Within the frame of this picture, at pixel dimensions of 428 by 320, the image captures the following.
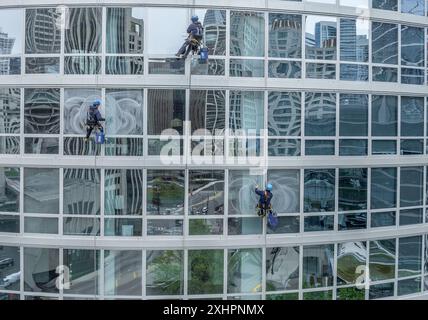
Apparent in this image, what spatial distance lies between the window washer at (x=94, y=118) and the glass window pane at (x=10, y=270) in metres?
2.25

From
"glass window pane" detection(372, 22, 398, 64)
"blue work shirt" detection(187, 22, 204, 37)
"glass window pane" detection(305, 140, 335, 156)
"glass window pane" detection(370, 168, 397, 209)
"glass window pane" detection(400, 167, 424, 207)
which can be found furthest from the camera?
"glass window pane" detection(400, 167, 424, 207)

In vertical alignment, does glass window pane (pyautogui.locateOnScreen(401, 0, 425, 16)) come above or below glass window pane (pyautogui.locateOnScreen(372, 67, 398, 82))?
above

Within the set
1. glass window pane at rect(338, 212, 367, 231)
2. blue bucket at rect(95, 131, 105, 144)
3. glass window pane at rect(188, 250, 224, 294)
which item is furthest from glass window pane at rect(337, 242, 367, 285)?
blue bucket at rect(95, 131, 105, 144)

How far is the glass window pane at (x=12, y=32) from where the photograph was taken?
218 inches

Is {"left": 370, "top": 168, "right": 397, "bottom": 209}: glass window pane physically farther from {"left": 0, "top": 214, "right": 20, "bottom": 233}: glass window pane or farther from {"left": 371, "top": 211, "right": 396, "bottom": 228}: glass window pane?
{"left": 0, "top": 214, "right": 20, "bottom": 233}: glass window pane

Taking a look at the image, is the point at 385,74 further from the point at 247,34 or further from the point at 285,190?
the point at 285,190

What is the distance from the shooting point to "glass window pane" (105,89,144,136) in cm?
549

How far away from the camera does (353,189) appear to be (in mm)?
5793

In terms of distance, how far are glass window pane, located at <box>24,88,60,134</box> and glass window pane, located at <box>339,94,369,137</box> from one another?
451cm

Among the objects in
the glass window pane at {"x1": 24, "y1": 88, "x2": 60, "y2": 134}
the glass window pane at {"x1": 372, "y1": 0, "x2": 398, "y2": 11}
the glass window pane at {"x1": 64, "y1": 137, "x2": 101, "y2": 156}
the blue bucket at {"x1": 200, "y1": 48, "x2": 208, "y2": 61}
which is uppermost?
the glass window pane at {"x1": 372, "y1": 0, "x2": 398, "y2": 11}

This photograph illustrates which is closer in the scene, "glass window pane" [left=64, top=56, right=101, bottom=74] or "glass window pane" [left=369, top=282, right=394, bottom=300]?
"glass window pane" [left=64, top=56, right=101, bottom=74]

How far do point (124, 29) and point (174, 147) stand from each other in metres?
1.97

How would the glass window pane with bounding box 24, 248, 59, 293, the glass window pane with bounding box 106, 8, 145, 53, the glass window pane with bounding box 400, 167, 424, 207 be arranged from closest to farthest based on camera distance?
the glass window pane with bounding box 106, 8, 145, 53 → the glass window pane with bounding box 24, 248, 59, 293 → the glass window pane with bounding box 400, 167, 424, 207

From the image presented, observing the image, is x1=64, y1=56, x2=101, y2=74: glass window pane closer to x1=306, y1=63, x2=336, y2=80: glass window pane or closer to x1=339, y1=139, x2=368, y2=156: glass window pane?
x1=306, y1=63, x2=336, y2=80: glass window pane
